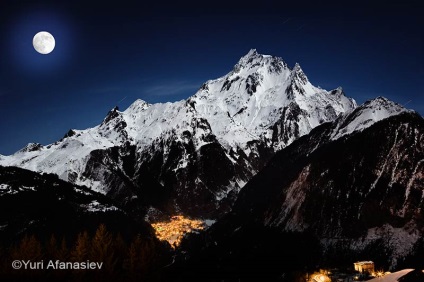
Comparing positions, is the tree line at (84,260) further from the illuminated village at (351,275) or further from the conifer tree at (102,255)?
the illuminated village at (351,275)

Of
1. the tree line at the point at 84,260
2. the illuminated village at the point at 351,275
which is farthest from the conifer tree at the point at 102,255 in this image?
the illuminated village at the point at 351,275

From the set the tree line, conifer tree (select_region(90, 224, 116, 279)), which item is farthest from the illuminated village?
conifer tree (select_region(90, 224, 116, 279))

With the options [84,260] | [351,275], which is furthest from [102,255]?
[351,275]

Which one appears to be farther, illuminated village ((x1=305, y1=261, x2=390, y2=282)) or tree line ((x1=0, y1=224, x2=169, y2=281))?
illuminated village ((x1=305, y1=261, x2=390, y2=282))

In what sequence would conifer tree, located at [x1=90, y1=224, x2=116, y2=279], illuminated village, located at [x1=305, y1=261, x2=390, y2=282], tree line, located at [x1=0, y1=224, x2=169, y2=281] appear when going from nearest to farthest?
tree line, located at [x1=0, y1=224, x2=169, y2=281]
conifer tree, located at [x1=90, y1=224, x2=116, y2=279]
illuminated village, located at [x1=305, y1=261, x2=390, y2=282]

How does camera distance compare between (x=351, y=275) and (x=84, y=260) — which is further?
(x=351, y=275)

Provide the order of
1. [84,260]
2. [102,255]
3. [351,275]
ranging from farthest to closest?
[351,275]
[102,255]
[84,260]

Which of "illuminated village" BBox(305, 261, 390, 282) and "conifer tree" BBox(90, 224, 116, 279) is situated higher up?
"conifer tree" BBox(90, 224, 116, 279)

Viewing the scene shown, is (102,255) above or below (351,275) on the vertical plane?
above

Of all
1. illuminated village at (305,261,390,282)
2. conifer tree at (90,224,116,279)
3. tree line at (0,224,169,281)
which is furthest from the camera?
illuminated village at (305,261,390,282)

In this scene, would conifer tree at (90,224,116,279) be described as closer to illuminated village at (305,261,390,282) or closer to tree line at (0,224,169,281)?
tree line at (0,224,169,281)

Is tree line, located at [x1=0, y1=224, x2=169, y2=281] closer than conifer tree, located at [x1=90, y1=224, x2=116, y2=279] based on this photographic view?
Yes

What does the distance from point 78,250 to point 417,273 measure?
8826cm

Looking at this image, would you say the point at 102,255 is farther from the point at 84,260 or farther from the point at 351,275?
the point at 351,275
